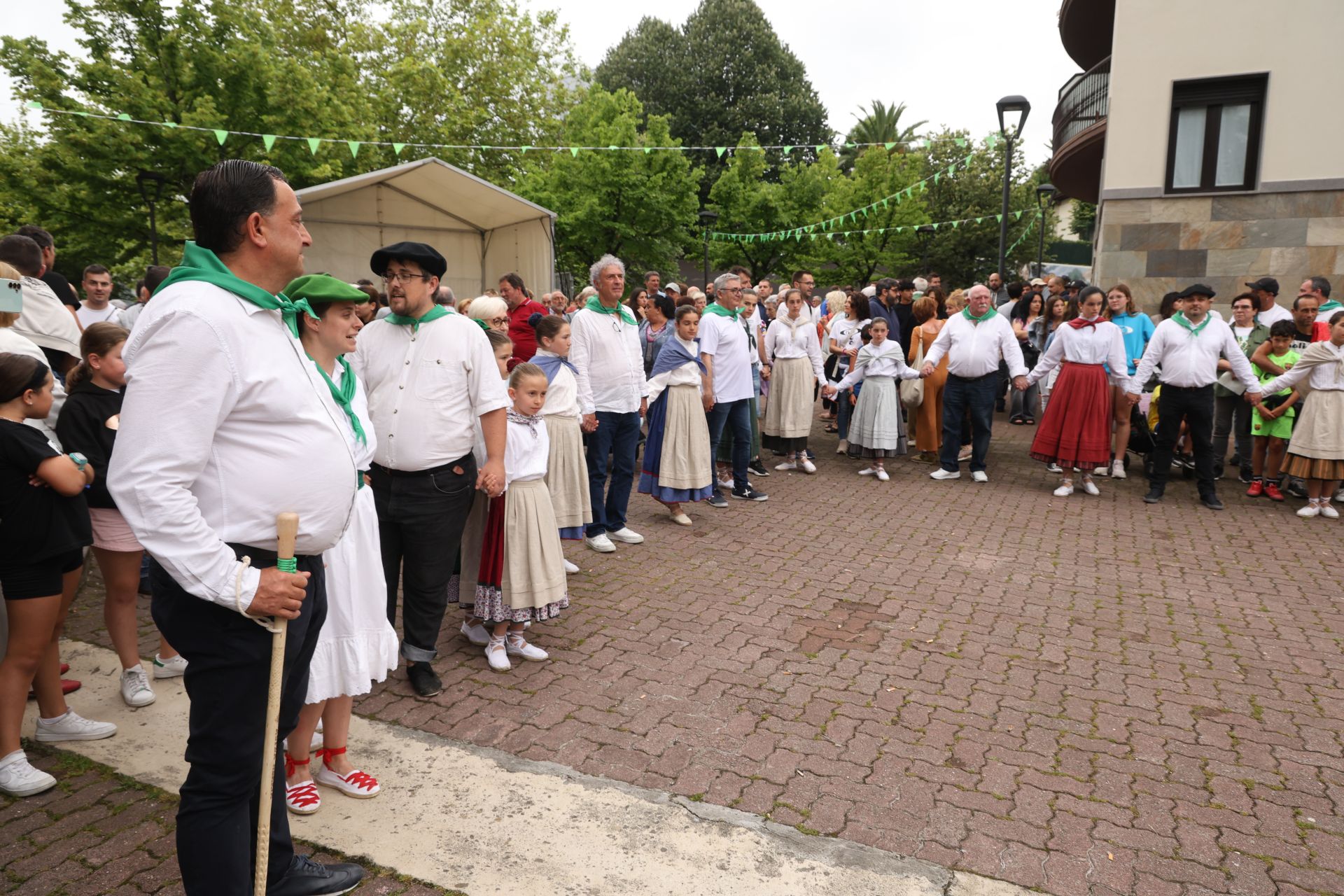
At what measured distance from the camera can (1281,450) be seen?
880 centimetres

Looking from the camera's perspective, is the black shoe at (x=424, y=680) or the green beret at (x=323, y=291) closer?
the green beret at (x=323, y=291)

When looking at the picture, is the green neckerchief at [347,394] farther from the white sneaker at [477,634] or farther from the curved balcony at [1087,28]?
the curved balcony at [1087,28]

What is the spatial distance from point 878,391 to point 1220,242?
7.09 m

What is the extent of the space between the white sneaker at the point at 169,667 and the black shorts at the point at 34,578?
3.48ft

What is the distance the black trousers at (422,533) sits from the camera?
13.1ft

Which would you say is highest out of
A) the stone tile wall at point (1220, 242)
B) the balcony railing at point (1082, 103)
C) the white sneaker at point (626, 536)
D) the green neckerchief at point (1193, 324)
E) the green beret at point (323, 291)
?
the balcony railing at point (1082, 103)

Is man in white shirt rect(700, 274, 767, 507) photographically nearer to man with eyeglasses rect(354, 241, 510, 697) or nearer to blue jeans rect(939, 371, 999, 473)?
blue jeans rect(939, 371, 999, 473)

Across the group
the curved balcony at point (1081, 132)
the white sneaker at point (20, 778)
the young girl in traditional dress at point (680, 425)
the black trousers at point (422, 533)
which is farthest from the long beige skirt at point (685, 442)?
the curved balcony at point (1081, 132)

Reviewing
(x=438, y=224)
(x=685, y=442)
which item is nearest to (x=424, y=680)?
(x=685, y=442)

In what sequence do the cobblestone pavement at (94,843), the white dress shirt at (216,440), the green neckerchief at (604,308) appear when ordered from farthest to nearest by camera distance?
1. the green neckerchief at (604,308)
2. the cobblestone pavement at (94,843)
3. the white dress shirt at (216,440)

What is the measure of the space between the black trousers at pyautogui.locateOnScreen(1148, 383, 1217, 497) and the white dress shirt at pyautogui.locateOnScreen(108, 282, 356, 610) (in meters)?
8.29

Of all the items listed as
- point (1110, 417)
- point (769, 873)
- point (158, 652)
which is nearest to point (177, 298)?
point (769, 873)

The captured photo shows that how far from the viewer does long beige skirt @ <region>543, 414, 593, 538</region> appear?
19.2 feet

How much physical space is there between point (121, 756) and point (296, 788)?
0.98 m
